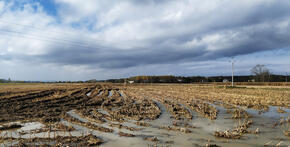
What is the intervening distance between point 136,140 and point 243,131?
5.21 metres

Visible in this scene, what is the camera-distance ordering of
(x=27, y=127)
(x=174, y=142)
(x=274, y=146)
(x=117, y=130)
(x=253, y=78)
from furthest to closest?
(x=253, y=78), (x=27, y=127), (x=117, y=130), (x=174, y=142), (x=274, y=146)

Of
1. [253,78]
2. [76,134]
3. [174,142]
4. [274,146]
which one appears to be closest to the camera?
[274,146]

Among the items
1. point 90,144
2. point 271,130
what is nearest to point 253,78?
point 271,130

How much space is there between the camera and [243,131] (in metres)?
8.39

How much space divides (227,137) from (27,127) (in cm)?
1013

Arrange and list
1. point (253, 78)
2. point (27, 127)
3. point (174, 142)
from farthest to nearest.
Answer: point (253, 78)
point (27, 127)
point (174, 142)

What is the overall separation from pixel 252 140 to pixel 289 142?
1.33 meters

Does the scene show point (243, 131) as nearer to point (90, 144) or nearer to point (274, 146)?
point (274, 146)

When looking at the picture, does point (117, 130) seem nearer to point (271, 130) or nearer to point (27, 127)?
point (27, 127)

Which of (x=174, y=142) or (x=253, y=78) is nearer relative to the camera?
(x=174, y=142)

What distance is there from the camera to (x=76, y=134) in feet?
26.8

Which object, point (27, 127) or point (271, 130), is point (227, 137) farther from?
point (27, 127)

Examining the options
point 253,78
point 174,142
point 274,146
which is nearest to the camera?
point 274,146

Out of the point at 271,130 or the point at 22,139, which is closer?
the point at 22,139
